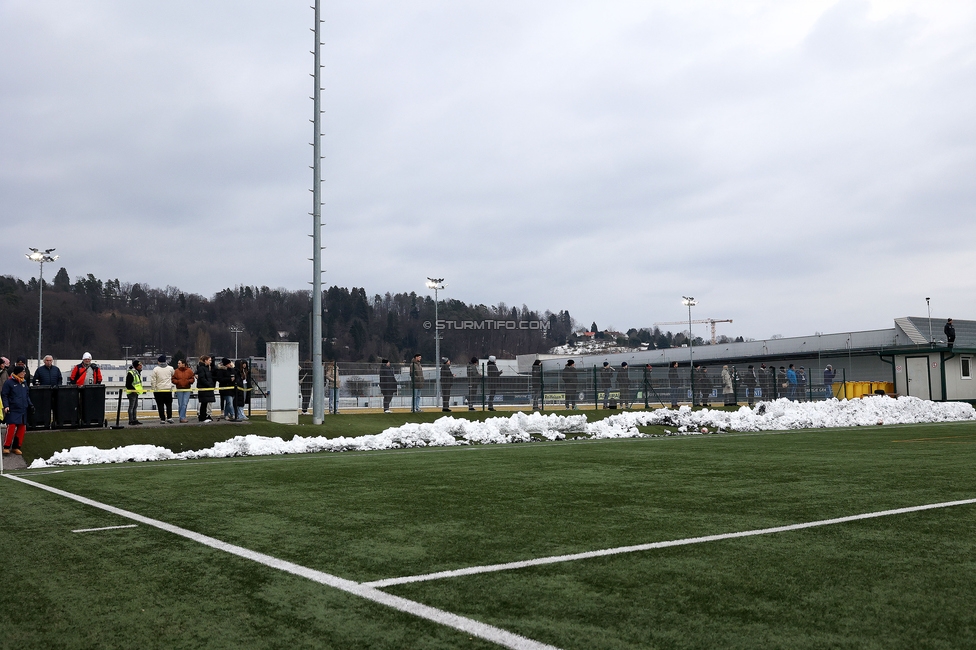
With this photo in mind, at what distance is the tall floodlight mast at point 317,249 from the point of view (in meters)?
20.2

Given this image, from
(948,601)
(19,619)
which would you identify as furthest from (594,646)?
(19,619)

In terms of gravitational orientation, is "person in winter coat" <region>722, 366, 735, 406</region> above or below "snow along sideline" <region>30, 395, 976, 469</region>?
above

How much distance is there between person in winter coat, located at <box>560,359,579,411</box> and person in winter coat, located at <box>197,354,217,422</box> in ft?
39.0

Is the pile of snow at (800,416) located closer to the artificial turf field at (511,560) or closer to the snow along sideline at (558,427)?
the snow along sideline at (558,427)

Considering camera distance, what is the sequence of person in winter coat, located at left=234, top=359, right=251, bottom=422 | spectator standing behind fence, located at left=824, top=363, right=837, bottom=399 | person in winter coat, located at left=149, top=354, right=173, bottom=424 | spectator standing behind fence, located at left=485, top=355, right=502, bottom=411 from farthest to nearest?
spectator standing behind fence, located at left=824, top=363, right=837, bottom=399 < spectator standing behind fence, located at left=485, top=355, right=502, bottom=411 < person in winter coat, located at left=234, top=359, right=251, bottom=422 < person in winter coat, located at left=149, top=354, right=173, bottom=424

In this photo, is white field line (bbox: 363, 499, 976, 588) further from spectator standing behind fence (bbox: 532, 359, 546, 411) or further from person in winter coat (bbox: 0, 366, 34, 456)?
spectator standing behind fence (bbox: 532, 359, 546, 411)

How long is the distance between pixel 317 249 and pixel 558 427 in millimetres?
7729

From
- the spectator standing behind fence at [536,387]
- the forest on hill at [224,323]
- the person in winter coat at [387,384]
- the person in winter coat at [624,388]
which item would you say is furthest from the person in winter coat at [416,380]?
the forest on hill at [224,323]

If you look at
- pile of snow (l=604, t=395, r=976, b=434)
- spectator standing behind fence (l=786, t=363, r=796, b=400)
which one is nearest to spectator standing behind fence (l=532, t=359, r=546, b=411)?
pile of snow (l=604, t=395, r=976, b=434)

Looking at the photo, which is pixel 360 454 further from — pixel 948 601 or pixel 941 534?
pixel 948 601

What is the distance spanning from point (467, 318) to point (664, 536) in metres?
134

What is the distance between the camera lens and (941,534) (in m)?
5.43

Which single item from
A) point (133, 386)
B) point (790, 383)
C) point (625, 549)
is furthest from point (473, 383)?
point (625, 549)

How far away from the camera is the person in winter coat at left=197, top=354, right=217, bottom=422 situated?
19250mm
